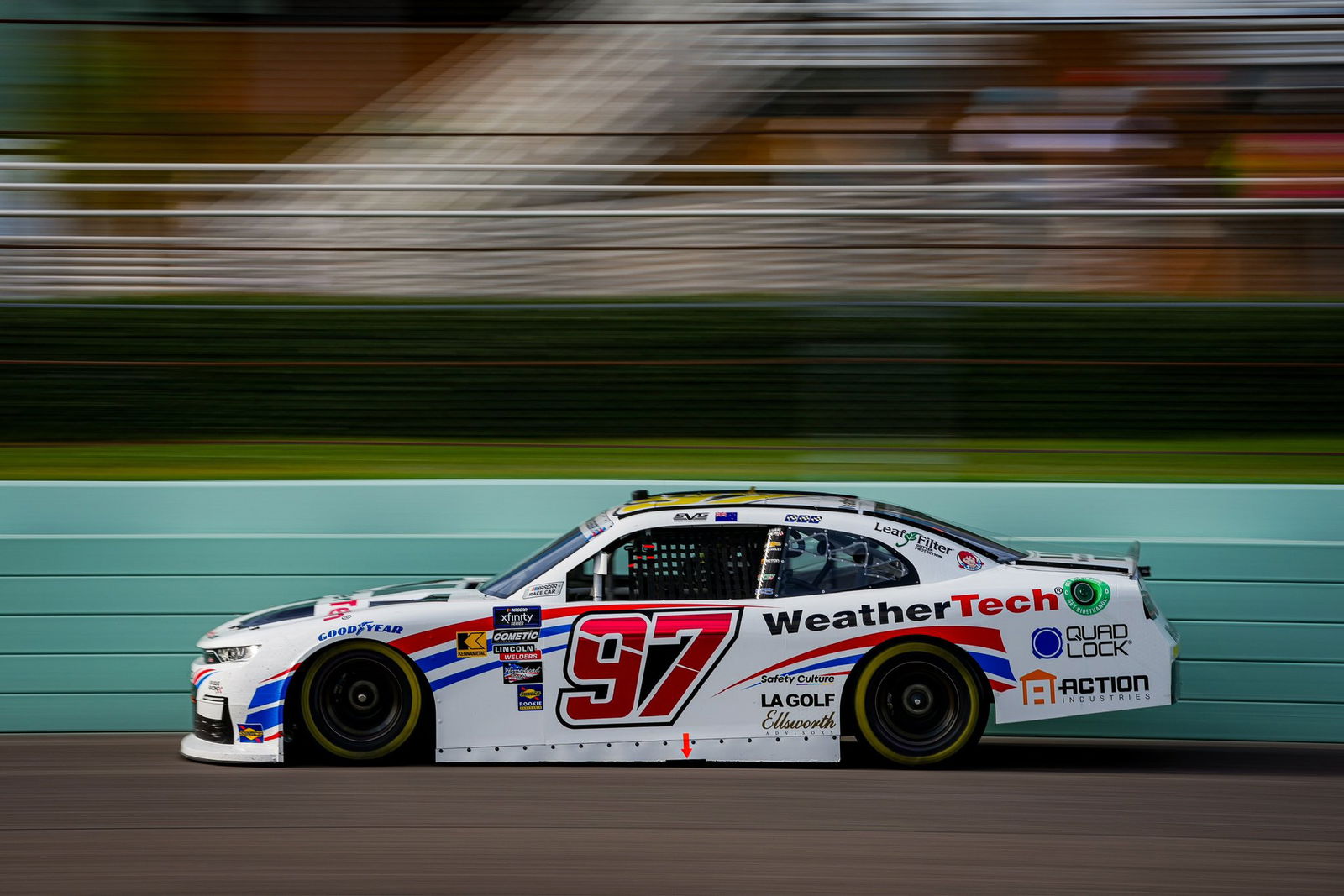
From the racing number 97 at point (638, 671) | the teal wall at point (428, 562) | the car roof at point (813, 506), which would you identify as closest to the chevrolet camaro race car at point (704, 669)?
the racing number 97 at point (638, 671)

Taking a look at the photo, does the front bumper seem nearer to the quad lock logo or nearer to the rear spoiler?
the quad lock logo

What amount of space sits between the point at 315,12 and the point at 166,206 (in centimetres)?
243

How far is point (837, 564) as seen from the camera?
652 centimetres

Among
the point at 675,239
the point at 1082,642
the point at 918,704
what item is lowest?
the point at 918,704

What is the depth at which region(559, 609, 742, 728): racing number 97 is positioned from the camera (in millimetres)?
6281

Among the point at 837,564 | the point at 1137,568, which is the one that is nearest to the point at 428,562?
the point at 837,564

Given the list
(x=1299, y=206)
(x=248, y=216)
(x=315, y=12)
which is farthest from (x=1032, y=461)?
(x=315, y=12)

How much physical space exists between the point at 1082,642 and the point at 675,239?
401cm

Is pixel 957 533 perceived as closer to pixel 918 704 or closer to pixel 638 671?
pixel 918 704

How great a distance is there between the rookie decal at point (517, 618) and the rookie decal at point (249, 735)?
116cm

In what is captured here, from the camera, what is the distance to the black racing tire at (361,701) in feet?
20.8

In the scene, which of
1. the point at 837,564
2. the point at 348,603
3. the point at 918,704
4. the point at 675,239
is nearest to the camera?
the point at 918,704

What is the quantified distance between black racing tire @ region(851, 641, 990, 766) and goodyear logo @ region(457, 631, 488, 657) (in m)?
1.70

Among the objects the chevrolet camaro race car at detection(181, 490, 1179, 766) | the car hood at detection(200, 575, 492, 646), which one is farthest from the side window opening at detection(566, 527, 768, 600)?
the car hood at detection(200, 575, 492, 646)
